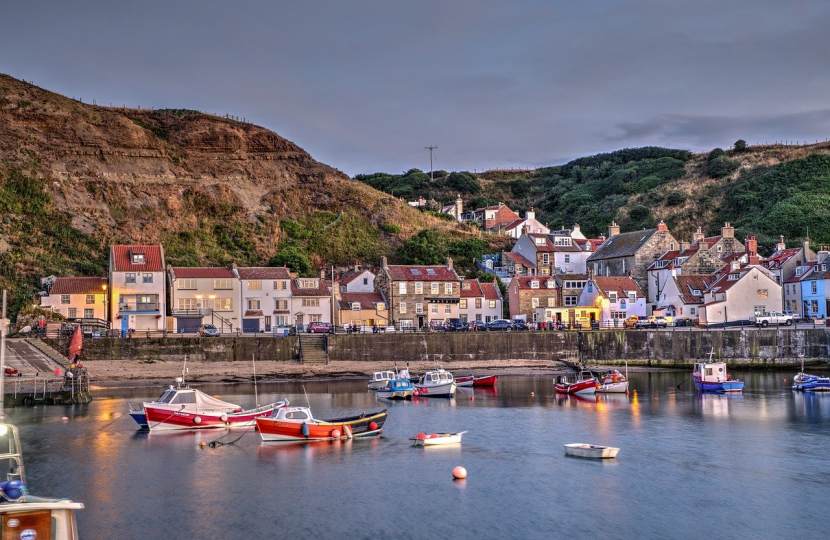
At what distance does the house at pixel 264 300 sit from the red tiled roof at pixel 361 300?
5053mm

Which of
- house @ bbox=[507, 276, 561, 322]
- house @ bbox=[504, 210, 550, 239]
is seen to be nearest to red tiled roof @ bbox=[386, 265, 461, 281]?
house @ bbox=[507, 276, 561, 322]

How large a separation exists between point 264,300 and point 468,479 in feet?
158

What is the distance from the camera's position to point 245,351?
68.4 meters

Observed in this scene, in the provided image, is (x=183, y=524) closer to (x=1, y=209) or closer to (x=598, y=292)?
(x=598, y=292)

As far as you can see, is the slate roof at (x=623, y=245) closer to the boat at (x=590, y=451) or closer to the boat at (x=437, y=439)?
the boat at (x=437, y=439)

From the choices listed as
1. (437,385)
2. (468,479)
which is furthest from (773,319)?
(468,479)

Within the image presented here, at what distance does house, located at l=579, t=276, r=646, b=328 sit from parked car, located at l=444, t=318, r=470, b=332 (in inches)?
511

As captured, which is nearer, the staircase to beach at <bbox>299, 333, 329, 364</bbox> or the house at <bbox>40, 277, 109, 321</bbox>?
the staircase to beach at <bbox>299, 333, 329, 364</bbox>

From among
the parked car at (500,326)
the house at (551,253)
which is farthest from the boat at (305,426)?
the house at (551,253)

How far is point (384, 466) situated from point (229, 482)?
6.36m

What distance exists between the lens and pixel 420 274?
82250 mm

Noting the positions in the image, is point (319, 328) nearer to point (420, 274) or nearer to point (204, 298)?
point (204, 298)

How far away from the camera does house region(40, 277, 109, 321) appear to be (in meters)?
73.2

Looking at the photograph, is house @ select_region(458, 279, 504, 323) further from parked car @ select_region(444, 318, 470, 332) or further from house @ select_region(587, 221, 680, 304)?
house @ select_region(587, 221, 680, 304)
